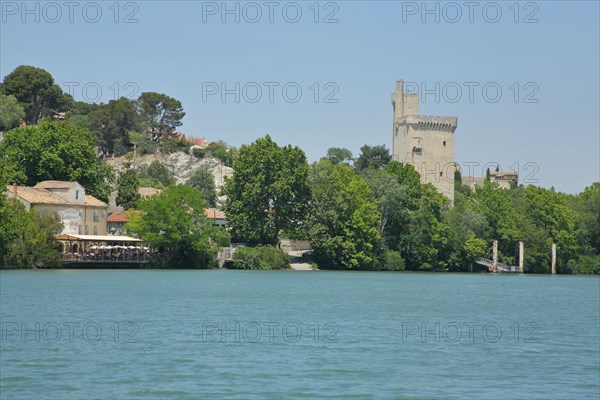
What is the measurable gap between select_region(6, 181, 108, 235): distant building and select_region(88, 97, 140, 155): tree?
143 ft

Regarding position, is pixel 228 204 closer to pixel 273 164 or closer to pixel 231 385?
pixel 273 164

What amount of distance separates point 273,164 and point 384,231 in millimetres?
12373

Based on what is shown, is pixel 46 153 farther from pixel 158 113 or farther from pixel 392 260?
pixel 158 113

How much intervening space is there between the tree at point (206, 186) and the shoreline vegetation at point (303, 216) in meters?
21.9

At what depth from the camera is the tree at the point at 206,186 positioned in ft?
387

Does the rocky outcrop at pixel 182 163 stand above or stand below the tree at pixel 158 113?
below

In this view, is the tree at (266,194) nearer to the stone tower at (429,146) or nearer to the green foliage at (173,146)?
the stone tower at (429,146)

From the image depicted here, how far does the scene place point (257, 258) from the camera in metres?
80.5

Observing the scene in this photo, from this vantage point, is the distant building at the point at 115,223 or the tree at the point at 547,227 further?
the tree at the point at 547,227

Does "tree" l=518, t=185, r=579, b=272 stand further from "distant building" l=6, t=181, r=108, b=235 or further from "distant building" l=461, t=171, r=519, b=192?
"distant building" l=461, t=171, r=519, b=192

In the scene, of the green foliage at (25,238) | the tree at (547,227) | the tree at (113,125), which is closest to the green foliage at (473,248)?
the tree at (547,227)

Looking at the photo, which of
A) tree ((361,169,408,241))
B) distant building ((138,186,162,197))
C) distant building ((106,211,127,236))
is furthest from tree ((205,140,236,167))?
tree ((361,169,408,241))

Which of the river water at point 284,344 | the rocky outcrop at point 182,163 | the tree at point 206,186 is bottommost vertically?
the river water at point 284,344

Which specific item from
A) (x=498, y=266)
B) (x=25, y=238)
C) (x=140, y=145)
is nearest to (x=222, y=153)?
(x=140, y=145)
